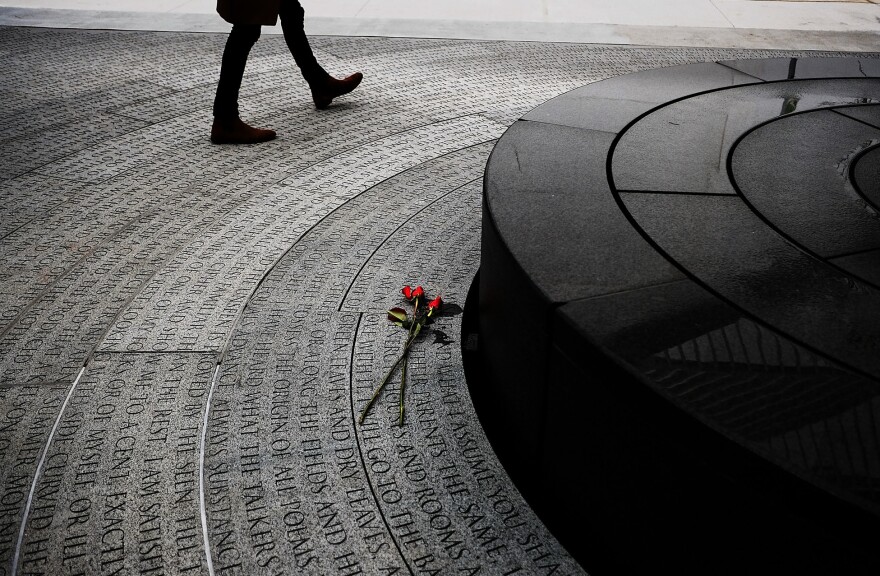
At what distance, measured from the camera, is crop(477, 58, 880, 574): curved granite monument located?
1.60 m

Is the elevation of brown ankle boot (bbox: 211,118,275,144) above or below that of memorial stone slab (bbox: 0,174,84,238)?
above

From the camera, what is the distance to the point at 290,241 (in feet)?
12.9

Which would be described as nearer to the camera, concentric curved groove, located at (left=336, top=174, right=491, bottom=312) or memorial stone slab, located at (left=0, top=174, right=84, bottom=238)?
concentric curved groove, located at (left=336, top=174, right=491, bottom=312)

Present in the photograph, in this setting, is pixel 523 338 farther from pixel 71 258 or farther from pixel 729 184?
pixel 71 258

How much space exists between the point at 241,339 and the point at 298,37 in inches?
126

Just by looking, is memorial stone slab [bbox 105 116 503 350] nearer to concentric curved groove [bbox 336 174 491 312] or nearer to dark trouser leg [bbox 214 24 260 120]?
concentric curved groove [bbox 336 174 491 312]

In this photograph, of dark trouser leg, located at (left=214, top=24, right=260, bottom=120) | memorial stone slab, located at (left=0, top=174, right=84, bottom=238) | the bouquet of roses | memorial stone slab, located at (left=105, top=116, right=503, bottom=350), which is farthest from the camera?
dark trouser leg, located at (left=214, top=24, right=260, bottom=120)

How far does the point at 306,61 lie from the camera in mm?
5660

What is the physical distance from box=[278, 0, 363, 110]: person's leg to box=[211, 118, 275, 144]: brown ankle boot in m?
0.73

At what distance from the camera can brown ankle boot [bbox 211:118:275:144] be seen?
5.20m

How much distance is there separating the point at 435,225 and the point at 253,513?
2.12 meters

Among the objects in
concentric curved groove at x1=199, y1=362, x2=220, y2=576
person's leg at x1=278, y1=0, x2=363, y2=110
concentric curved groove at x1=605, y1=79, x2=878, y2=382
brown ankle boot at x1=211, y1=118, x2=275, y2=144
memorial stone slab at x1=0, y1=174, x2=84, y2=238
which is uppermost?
person's leg at x1=278, y1=0, x2=363, y2=110

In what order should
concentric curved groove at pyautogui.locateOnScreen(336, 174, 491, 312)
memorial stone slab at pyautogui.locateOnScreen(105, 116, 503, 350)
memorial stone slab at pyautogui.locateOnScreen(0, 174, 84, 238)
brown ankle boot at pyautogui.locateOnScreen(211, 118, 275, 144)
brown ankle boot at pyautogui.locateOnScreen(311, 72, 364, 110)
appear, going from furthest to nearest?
brown ankle boot at pyautogui.locateOnScreen(311, 72, 364, 110) < brown ankle boot at pyautogui.locateOnScreen(211, 118, 275, 144) < memorial stone slab at pyautogui.locateOnScreen(0, 174, 84, 238) < concentric curved groove at pyautogui.locateOnScreen(336, 174, 491, 312) < memorial stone slab at pyautogui.locateOnScreen(105, 116, 503, 350)

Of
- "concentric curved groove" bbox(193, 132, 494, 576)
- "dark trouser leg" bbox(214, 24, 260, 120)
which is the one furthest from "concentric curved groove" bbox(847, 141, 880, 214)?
"dark trouser leg" bbox(214, 24, 260, 120)
